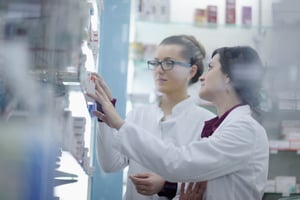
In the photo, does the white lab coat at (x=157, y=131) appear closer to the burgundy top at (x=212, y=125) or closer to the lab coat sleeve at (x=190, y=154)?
the burgundy top at (x=212, y=125)

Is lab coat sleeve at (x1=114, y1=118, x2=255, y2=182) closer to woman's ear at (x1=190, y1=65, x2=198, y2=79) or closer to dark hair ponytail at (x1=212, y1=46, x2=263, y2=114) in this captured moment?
dark hair ponytail at (x1=212, y1=46, x2=263, y2=114)

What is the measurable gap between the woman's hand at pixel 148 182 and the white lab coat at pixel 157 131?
16cm

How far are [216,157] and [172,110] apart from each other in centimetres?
50

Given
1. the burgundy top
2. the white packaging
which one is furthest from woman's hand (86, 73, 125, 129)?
the white packaging

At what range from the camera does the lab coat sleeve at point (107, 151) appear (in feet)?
5.63

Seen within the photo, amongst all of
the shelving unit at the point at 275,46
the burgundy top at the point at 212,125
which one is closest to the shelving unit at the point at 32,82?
the burgundy top at the point at 212,125

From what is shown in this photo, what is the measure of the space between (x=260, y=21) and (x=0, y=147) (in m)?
2.97

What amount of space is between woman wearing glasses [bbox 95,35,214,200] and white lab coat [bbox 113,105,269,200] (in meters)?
0.33

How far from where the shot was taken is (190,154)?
145cm

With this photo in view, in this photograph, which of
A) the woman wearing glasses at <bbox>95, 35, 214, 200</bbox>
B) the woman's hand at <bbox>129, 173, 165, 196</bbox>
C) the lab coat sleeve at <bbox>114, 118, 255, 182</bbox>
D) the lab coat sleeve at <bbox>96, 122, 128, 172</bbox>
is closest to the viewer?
the lab coat sleeve at <bbox>114, 118, 255, 182</bbox>

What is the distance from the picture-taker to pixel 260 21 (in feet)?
11.0

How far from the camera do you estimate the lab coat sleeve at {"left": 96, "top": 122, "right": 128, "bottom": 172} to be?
172cm

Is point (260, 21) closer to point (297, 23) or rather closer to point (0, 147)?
point (297, 23)

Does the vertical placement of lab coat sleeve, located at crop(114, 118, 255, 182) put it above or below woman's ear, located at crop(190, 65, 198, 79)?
below
